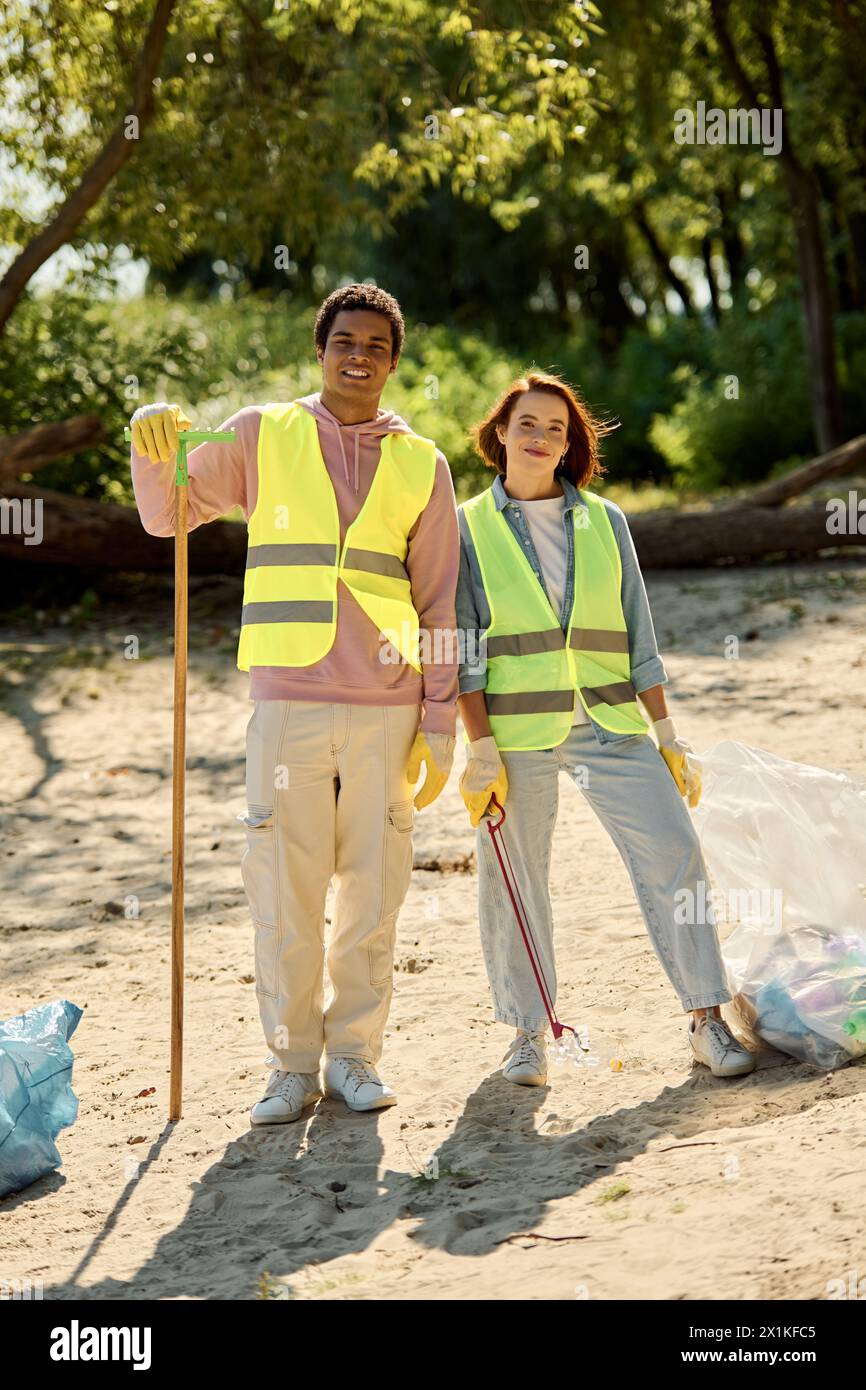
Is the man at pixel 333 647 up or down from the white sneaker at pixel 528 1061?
up

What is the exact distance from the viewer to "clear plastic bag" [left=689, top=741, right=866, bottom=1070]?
12.5 feet

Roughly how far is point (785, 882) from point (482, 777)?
0.91 m

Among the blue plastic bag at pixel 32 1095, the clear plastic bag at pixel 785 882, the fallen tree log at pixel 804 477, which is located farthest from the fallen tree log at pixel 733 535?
the blue plastic bag at pixel 32 1095

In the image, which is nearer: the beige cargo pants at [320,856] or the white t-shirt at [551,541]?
the beige cargo pants at [320,856]

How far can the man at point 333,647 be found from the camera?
3631 millimetres

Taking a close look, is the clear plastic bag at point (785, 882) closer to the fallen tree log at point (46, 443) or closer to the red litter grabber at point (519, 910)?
the red litter grabber at point (519, 910)

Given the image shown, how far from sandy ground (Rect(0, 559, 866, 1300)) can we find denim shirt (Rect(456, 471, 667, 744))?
1.01 m

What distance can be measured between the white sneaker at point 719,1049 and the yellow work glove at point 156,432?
1983 millimetres

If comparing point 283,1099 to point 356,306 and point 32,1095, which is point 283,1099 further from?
point 356,306

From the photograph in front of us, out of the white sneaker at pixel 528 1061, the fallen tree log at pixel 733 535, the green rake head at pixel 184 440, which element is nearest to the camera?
the green rake head at pixel 184 440

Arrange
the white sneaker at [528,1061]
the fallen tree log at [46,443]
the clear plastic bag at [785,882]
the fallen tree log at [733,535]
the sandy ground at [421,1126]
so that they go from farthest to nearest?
the fallen tree log at [733,535] → the fallen tree log at [46,443] → the white sneaker at [528,1061] → the clear plastic bag at [785,882] → the sandy ground at [421,1126]

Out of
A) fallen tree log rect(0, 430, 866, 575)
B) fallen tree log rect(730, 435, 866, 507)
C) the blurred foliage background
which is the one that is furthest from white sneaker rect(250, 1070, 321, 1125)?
fallen tree log rect(730, 435, 866, 507)
